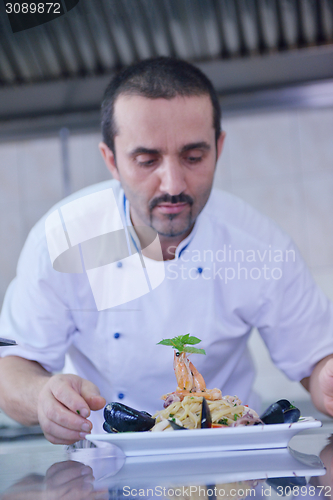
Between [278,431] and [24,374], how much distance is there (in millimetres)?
669

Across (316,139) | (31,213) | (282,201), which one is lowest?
(282,201)

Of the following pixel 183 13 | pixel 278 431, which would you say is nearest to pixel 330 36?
pixel 183 13

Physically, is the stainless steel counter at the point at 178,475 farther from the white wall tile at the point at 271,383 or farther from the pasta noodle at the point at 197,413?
the white wall tile at the point at 271,383

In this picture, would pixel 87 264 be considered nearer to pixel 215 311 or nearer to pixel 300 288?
pixel 215 311

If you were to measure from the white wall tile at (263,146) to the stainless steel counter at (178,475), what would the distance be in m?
1.80

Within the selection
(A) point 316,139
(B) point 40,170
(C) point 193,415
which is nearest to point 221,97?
(A) point 316,139

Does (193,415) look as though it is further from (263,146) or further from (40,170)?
(40,170)

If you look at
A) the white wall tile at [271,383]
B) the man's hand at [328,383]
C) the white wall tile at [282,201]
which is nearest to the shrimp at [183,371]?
the man's hand at [328,383]

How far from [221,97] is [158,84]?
0.87 meters

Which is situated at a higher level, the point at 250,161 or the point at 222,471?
the point at 250,161

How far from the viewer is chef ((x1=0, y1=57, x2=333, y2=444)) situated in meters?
1.14

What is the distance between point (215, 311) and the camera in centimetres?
126

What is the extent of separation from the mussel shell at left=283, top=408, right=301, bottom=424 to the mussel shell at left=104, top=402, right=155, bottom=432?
0.20 m

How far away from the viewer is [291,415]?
713 mm
